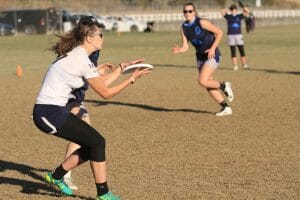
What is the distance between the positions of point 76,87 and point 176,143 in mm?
3784

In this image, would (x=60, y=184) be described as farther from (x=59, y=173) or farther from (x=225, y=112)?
(x=225, y=112)

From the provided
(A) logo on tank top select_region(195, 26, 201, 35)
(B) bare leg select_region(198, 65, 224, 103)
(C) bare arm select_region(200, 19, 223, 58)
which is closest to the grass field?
(B) bare leg select_region(198, 65, 224, 103)

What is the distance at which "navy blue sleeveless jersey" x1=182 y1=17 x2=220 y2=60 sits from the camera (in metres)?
12.9

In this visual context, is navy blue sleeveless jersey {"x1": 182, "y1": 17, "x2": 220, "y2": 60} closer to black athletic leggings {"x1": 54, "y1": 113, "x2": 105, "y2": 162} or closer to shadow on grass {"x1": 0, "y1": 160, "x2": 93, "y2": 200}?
shadow on grass {"x1": 0, "y1": 160, "x2": 93, "y2": 200}

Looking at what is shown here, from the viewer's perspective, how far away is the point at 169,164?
28.7ft

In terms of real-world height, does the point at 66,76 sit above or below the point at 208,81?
above

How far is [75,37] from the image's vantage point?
671 cm

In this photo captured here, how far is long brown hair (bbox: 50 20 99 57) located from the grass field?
167cm

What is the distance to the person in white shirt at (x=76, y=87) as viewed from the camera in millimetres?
6520

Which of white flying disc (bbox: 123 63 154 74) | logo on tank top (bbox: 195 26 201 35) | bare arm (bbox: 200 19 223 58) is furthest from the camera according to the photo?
logo on tank top (bbox: 195 26 201 35)

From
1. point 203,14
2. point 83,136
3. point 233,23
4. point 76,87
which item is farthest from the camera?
point 203,14

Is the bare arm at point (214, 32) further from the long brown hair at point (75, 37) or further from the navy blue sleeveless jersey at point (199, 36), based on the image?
the long brown hair at point (75, 37)

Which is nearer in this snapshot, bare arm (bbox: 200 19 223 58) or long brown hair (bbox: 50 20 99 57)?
long brown hair (bbox: 50 20 99 57)

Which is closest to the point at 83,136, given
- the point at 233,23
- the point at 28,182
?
the point at 28,182
